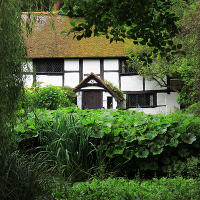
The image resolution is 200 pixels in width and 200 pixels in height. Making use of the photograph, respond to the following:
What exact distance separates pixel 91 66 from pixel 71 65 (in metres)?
1.23

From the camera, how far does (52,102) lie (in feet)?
48.6

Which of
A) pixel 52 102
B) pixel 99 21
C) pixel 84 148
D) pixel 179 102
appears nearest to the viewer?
pixel 99 21

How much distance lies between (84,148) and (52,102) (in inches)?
379

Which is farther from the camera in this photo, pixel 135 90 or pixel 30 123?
pixel 135 90

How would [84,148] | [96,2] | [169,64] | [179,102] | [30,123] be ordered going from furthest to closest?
[179,102]
[169,64]
[30,123]
[84,148]
[96,2]

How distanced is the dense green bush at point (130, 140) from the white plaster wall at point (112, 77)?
1361cm

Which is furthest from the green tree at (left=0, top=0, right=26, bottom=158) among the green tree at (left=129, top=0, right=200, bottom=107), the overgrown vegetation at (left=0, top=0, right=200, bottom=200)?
the green tree at (left=129, top=0, right=200, bottom=107)

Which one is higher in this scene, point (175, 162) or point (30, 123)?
point (30, 123)

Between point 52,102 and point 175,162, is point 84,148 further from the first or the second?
point 52,102

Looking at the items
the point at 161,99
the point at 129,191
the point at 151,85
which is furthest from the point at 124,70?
the point at 129,191

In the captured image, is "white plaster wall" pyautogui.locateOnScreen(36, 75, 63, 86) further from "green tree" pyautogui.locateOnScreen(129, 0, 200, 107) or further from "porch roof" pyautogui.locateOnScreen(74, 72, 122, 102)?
"green tree" pyautogui.locateOnScreen(129, 0, 200, 107)

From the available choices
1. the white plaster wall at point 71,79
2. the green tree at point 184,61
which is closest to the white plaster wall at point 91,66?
the white plaster wall at point 71,79

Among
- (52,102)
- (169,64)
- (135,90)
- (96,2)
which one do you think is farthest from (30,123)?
(135,90)

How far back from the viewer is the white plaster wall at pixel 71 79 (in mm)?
19422
